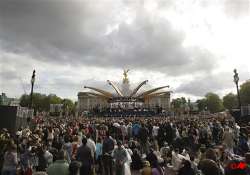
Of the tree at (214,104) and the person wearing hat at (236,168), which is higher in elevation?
the tree at (214,104)

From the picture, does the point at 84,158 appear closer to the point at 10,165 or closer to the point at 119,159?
the point at 119,159

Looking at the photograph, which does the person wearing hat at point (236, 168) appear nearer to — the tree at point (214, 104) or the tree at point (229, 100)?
the tree at point (214, 104)

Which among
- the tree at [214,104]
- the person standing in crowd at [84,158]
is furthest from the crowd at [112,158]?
the tree at [214,104]

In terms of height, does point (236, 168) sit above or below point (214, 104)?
below

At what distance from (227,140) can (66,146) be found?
821cm

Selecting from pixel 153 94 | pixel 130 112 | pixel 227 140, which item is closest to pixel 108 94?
pixel 153 94

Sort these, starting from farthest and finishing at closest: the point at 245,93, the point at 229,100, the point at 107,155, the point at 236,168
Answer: the point at 229,100 < the point at 245,93 < the point at 107,155 < the point at 236,168

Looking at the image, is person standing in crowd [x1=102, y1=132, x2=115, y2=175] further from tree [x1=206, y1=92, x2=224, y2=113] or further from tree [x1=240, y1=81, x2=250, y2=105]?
tree [x1=206, y1=92, x2=224, y2=113]

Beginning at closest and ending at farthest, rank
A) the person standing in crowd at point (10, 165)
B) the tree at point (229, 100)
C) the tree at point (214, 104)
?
the person standing in crowd at point (10, 165), the tree at point (229, 100), the tree at point (214, 104)

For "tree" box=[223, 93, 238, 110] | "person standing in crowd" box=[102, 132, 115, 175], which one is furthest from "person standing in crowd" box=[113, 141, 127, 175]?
"tree" box=[223, 93, 238, 110]

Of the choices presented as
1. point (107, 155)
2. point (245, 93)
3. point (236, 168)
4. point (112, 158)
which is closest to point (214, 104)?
point (245, 93)

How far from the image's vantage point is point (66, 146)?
11.1 meters

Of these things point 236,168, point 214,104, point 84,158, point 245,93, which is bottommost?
point 84,158

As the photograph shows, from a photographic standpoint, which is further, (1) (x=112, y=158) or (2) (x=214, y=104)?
(2) (x=214, y=104)
